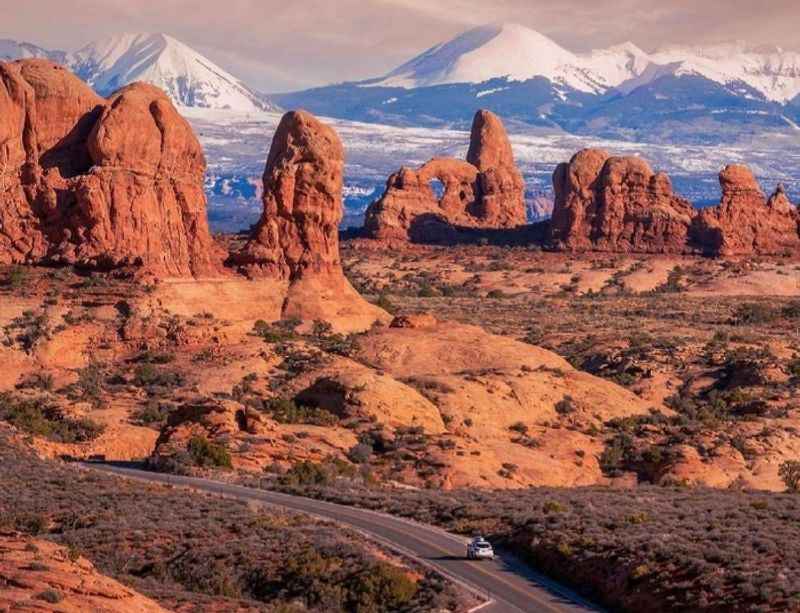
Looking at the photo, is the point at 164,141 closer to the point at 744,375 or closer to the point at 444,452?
the point at 444,452

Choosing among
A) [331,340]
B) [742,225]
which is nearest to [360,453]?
[331,340]

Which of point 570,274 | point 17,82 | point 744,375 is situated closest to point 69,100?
point 17,82

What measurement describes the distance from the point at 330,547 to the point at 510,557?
4980 millimetres

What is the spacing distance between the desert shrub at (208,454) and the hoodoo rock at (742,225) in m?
86.1

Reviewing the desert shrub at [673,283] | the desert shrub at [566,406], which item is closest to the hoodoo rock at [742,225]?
the desert shrub at [673,283]

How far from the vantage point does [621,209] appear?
141375 mm

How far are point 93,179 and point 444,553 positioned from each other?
32.9 metres

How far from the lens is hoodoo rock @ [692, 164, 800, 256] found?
139 meters

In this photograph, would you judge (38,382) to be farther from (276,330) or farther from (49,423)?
(276,330)

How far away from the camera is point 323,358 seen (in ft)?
234

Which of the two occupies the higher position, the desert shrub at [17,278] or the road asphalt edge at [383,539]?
the desert shrub at [17,278]

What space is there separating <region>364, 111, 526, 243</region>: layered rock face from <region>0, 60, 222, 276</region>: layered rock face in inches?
3072

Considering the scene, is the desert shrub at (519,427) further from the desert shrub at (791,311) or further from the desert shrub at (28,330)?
the desert shrub at (791,311)

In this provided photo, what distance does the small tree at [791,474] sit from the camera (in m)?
63.6
